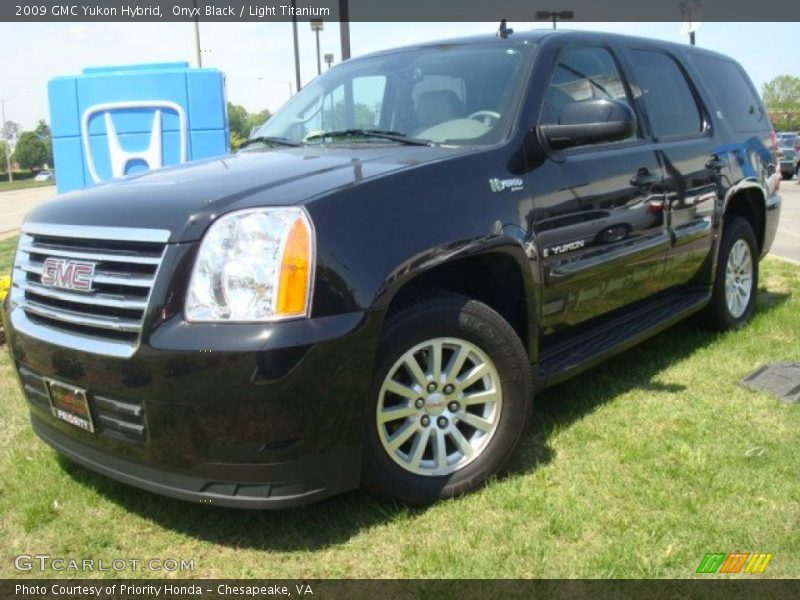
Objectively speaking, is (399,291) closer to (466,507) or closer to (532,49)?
(466,507)

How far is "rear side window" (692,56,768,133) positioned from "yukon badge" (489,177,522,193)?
103 inches

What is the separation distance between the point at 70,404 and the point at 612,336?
8.62 ft

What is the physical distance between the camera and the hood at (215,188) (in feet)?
8.37

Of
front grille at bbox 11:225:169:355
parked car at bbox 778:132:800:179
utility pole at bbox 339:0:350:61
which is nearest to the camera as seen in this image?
front grille at bbox 11:225:169:355

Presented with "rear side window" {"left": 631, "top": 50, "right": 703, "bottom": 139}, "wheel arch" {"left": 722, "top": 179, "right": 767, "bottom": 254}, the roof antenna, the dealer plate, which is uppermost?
the roof antenna

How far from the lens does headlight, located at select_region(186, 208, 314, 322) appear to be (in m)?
2.44

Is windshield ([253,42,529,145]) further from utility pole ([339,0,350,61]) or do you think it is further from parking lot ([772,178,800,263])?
parking lot ([772,178,800,263])

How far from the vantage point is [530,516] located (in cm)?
290

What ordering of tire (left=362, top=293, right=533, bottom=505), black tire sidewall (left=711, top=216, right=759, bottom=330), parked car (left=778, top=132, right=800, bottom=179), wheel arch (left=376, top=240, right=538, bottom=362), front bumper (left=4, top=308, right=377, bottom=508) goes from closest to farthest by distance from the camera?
1. front bumper (left=4, top=308, right=377, bottom=508)
2. tire (left=362, top=293, right=533, bottom=505)
3. wheel arch (left=376, top=240, right=538, bottom=362)
4. black tire sidewall (left=711, top=216, right=759, bottom=330)
5. parked car (left=778, top=132, right=800, bottom=179)

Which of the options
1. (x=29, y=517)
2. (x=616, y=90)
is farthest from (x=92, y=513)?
(x=616, y=90)

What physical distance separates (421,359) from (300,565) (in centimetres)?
88

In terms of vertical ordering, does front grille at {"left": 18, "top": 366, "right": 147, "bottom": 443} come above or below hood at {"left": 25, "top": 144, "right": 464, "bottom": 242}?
Result: below

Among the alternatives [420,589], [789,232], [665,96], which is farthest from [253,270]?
[789,232]
